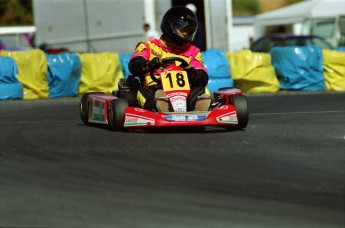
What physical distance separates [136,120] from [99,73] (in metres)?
7.75

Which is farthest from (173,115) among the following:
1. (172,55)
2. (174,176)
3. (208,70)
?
(208,70)

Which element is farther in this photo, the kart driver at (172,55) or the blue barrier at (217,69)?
the blue barrier at (217,69)

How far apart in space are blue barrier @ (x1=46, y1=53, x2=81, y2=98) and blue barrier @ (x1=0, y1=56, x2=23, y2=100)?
67 centimetres

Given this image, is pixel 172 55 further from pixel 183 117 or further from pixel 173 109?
pixel 183 117

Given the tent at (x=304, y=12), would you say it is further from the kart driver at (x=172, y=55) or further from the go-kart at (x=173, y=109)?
the go-kart at (x=173, y=109)

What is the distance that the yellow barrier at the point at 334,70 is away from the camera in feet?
55.7

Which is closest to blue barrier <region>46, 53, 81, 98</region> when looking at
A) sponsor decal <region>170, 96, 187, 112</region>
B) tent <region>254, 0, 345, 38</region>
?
sponsor decal <region>170, 96, 187, 112</region>

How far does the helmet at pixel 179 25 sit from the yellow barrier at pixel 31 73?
20.9ft

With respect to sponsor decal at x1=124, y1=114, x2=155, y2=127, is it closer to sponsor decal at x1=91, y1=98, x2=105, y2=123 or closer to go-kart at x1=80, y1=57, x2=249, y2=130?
go-kart at x1=80, y1=57, x2=249, y2=130

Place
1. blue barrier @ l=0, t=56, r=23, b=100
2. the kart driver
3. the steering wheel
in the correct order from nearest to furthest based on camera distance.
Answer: the kart driver → the steering wheel → blue barrier @ l=0, t=56, r=23, b=100

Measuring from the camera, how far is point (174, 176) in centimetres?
671

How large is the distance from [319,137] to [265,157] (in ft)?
5.16

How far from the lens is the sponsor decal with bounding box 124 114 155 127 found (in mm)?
8953

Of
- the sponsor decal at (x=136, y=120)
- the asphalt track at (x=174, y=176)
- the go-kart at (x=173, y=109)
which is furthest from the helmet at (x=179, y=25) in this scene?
the sponsor decal at (x=136, y=120)
